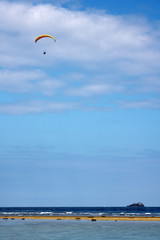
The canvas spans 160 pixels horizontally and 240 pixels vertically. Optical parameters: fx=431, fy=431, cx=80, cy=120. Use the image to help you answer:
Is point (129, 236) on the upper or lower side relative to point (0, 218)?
lower

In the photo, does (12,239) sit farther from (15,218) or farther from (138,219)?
(15,218)

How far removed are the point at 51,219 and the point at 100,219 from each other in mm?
12899

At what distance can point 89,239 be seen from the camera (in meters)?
47.5

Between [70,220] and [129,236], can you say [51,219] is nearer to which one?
[70,220]

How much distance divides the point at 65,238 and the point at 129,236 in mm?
7796

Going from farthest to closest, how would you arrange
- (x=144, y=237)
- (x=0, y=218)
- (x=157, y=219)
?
(x=0, y=218), (x=157, y=219), (x=144, y=237)

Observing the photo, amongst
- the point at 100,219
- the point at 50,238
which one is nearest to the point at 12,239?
the point at 50,238

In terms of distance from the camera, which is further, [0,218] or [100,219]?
[0,218]

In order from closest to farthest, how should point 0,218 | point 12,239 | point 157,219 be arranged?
point 12,239
point 157,219
point 0,218

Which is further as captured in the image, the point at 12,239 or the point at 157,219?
the point at 157,219

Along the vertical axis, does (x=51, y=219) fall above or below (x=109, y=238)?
above

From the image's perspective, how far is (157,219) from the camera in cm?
8194

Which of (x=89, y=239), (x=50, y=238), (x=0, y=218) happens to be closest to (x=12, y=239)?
(x=50, y=238)

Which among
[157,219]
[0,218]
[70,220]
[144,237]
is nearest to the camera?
[144,237]
